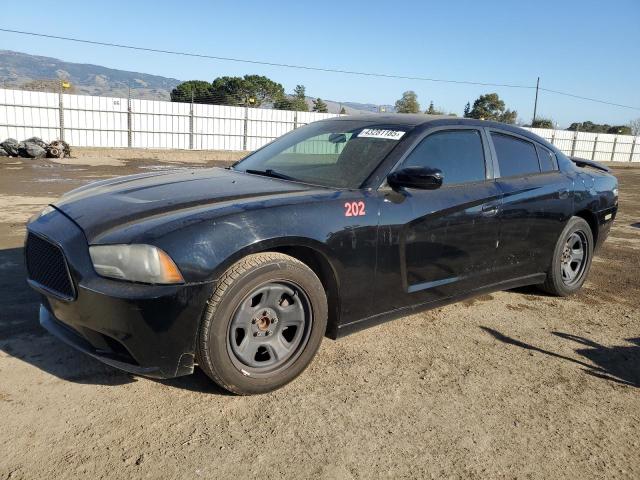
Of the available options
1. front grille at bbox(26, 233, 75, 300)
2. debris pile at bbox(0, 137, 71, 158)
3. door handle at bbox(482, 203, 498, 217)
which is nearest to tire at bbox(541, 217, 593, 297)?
door handle at bbox(482, 203, 498, 217)

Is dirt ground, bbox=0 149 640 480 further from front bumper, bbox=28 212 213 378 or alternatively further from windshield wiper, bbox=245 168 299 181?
windshield wiper, bbox=245 168 299 181

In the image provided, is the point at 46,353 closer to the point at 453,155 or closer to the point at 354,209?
the point at 354,209

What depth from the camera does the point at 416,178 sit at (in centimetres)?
317

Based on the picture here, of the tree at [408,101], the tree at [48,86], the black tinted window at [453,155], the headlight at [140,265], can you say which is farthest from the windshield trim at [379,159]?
the tree at [408,101]

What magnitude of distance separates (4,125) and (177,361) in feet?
74.5

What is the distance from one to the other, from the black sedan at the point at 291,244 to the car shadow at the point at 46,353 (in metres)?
0.29

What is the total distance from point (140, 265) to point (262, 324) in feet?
2.44

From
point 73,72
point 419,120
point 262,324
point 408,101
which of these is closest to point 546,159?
point 419,120

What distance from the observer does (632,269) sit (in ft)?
19.6

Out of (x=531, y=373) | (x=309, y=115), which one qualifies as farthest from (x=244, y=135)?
(x=531, y=373)

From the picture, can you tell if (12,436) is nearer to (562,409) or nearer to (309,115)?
(562,409)

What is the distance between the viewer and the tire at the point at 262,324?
2561 mm

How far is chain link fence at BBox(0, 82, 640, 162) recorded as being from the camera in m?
21.5

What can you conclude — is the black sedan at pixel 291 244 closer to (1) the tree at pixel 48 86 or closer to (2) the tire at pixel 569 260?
(2) the tire at pixel 569 260
